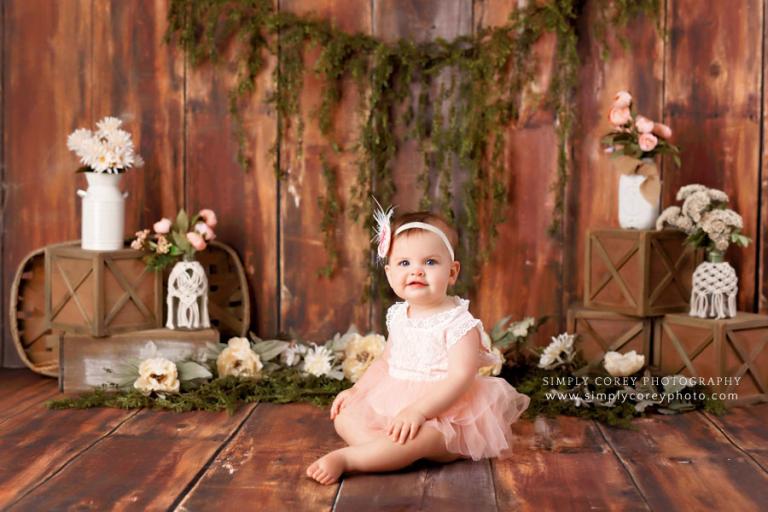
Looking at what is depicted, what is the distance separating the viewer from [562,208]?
9.97ft

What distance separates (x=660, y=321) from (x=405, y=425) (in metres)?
1.11

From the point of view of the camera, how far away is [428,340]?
2150mm

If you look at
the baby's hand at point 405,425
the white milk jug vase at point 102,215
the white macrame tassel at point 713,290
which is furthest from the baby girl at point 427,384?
the white milk jug vase at point 102,215

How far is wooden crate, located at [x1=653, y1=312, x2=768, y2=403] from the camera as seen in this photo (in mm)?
2600

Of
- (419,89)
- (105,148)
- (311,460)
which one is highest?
(419,89)

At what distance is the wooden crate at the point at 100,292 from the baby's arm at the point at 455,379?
110 cm

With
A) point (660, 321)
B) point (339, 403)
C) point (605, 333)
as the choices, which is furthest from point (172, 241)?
point (660, 321)

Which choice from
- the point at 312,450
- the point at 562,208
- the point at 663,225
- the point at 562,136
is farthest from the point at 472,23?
the point at 312,450

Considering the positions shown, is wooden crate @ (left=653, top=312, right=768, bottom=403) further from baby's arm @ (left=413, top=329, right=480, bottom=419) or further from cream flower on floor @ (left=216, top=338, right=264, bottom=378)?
cream flower on floor @ (left=216, top=338, right=264, bottom=378)

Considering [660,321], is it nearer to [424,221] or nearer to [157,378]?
[424,221]

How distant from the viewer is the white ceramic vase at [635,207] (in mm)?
2779

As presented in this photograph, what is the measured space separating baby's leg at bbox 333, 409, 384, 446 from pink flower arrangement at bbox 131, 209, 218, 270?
2.85 feet

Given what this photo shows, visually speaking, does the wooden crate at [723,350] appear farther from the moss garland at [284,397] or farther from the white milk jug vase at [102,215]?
the white milk jug vase at [102,215]

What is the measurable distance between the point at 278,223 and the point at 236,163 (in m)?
0.24
